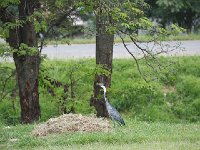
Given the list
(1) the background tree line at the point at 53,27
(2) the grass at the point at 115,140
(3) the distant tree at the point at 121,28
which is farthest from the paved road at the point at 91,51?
(2) the grass at the point at 115,140

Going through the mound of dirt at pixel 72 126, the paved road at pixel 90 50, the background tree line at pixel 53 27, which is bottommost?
the mound of dirt at pixel 72 126

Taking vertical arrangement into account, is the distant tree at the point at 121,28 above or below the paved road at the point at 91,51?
above

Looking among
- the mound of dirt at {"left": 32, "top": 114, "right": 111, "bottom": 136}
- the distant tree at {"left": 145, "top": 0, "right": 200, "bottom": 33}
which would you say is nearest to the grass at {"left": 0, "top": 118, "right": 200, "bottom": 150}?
the mound of dirt at {"left": 32, "top": 114, "right": 111, "bottom": 136}

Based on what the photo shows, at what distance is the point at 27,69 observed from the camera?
47.8 ft

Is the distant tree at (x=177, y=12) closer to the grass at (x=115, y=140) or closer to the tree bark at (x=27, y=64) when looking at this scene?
A: the tree bark at (x=27, y=64)

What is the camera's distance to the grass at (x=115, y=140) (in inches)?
395

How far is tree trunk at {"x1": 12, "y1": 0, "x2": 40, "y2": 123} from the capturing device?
14.4 meters

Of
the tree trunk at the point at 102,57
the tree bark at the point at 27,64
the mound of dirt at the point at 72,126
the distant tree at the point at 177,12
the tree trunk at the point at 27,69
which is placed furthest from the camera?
the distant tree at the point at 177,12

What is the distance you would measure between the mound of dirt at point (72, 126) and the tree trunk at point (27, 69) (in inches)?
102

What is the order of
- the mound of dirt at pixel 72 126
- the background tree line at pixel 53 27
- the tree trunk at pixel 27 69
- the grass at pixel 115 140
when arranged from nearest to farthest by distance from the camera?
the grass at pixel 115 140
the mound of dirt at pixel 72 126
the background tree line at pixel 53 27
the tree trunk at pixel 27 69

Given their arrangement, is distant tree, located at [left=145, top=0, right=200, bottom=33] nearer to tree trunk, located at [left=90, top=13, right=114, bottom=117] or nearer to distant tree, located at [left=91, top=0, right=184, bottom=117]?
tree trunk, located at [left=90, top=13, right=114, bottom=117]

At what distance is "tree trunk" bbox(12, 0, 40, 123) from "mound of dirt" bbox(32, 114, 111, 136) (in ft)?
8.48

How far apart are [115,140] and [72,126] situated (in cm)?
149

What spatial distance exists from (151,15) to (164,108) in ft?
31.7
